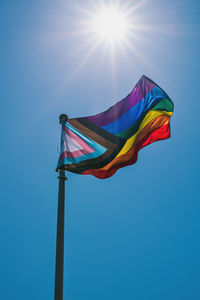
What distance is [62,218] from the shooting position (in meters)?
6.39

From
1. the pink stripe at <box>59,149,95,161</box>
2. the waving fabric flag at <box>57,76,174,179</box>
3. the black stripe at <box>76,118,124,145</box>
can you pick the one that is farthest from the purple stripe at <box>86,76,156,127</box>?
the pink stripe at <box>59,149,95,161</box>

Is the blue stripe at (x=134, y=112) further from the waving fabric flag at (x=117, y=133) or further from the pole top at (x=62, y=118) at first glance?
the pole top at (x=62, y=118)

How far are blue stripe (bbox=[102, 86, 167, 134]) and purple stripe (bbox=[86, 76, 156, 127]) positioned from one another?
0.45ft

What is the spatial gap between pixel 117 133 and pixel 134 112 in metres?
1.06

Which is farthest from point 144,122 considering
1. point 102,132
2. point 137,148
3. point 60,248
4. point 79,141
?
point 60,248

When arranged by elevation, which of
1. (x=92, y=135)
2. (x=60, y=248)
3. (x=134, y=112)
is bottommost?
(x=60, y=248)

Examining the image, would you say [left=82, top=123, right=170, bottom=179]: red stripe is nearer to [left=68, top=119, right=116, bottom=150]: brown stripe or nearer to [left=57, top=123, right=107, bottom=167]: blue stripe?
[left=57, top=123, right=107, bottom=167]: blue stripe

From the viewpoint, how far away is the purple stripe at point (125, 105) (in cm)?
996

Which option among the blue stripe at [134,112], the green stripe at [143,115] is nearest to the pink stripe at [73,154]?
the blue stripe at [134,112]

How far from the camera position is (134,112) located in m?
9.96

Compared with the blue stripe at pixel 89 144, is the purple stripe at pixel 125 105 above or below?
above

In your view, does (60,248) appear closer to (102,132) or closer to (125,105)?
(102,132)

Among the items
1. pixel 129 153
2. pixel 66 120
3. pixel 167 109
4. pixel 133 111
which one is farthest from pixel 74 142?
pixel 167 109

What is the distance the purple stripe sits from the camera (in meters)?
9.96
